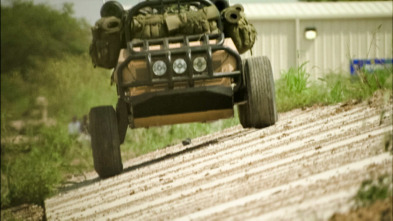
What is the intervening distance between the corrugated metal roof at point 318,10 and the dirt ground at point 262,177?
7884 millimetres

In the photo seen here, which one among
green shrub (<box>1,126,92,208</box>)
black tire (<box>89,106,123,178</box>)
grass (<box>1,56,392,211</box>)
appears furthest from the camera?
grass (<box>1,56,392,211</box>)

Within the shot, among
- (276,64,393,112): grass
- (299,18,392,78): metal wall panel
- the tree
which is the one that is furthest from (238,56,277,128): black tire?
(299,18,392,78): metal wall panel

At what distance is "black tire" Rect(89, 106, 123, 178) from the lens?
6000 millimetres

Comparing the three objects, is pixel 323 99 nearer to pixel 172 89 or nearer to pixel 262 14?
pixel 172 89

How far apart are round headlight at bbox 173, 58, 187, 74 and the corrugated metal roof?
9.03 m

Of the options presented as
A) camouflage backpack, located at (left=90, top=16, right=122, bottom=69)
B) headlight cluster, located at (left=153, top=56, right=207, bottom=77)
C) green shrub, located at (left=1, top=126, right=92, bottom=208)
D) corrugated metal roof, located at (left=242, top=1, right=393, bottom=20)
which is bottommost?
green shrub, located at (left=1, top=126, right=92, bottom=208)

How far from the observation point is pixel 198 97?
5867 millimetres

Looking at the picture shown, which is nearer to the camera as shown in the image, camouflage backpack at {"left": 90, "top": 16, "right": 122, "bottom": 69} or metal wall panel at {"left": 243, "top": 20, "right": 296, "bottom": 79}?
camouflage backpack at {"left": 90, "top": 16, "right": 122, "bottom": 69}

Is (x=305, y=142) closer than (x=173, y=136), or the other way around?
(x=305, y=142)

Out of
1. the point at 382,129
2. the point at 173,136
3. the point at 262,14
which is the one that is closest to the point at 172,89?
the point at 382,129

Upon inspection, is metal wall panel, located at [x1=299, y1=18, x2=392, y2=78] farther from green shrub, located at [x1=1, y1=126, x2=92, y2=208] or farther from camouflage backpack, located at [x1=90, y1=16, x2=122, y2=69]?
camouflage backpack, located at [x1=90, y1=16, x2=122, y2=69]

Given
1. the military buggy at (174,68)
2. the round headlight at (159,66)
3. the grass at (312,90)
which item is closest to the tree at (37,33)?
the grass at (312,90)

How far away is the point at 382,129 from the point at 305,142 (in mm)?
691

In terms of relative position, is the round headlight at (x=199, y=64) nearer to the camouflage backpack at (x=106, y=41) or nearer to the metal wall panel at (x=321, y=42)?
the camouflage backpack at (x=106, y=41)
